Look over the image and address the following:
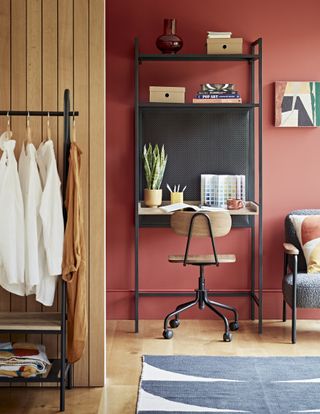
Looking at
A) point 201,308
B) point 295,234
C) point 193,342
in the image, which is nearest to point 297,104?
point 295,234

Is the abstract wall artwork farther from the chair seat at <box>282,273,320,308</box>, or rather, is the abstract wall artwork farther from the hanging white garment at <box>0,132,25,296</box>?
the hanging white garment at <box>0,132,25,296</box>

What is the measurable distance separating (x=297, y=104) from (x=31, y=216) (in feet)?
9.34

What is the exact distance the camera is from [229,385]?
4422 millimetres

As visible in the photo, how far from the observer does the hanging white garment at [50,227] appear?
3.93 meters

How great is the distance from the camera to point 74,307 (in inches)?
161

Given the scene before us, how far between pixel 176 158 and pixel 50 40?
6.54 ft

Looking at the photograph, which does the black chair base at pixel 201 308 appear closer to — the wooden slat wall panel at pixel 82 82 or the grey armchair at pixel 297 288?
the grey armchair at pixel 297 288

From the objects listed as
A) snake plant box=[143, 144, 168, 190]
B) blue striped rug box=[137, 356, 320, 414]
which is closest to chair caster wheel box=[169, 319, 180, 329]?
blue striped rug box=[137, 356, 320, 414]

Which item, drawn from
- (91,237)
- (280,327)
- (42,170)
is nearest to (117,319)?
(280,327)

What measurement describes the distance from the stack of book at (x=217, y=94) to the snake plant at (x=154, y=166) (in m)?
0.50

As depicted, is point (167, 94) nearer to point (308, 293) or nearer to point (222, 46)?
point (222, 46)

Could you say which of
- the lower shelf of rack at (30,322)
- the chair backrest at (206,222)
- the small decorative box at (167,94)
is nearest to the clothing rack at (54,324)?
the lower shelf of rack at (30,322)

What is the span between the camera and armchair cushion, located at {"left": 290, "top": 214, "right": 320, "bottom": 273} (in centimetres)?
573

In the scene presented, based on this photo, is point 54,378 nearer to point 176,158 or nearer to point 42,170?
point 42,170
